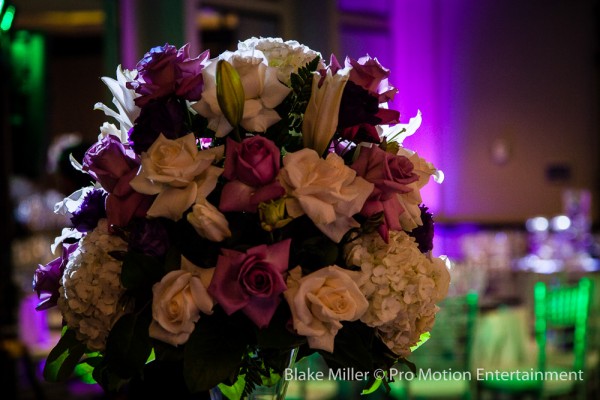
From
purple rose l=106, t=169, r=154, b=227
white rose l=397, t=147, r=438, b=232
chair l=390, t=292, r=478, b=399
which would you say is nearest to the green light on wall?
purple rose l=106, t=169, r=154, b=227

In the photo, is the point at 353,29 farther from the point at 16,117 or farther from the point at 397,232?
the point at 397,232

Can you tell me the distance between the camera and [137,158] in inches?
41.9

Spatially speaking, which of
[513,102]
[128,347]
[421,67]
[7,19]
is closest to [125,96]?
[128,347]

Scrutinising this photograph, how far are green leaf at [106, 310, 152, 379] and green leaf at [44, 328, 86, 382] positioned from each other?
106 mm

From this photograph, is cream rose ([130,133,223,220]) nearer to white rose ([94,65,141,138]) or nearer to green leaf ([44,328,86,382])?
white rose ([94,65,141,138])

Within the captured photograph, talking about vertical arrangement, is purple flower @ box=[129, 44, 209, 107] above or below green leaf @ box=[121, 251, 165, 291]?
above

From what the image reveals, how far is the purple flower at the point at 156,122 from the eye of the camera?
1.03 metres

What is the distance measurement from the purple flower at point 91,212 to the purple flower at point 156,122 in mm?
95

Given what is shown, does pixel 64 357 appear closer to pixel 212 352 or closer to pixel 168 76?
pixel 212 352

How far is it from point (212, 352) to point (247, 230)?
139mm

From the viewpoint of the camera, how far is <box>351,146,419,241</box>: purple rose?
1020mm

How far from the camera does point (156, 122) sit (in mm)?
1029

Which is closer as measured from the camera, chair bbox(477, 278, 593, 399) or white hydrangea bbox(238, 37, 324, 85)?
white hydrangea bbox(238, 37, 324, 85)

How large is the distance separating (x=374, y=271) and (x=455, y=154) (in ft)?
29.4
